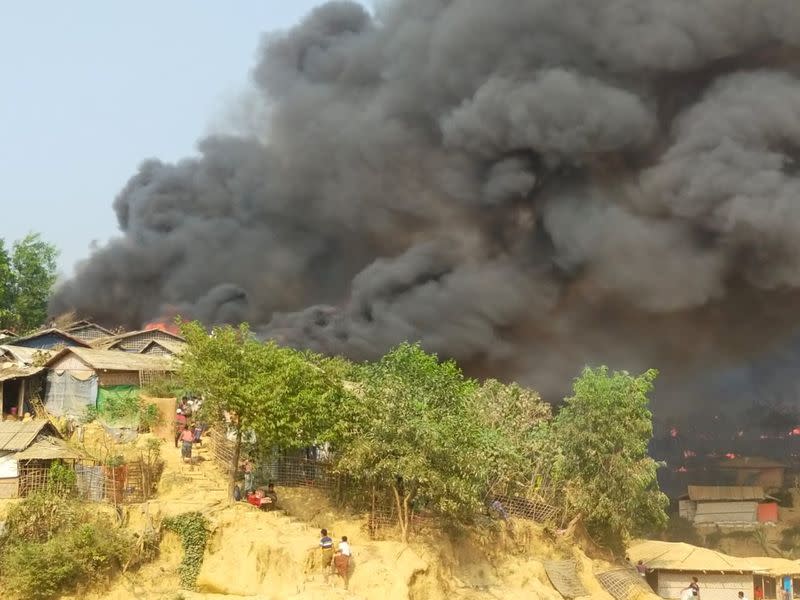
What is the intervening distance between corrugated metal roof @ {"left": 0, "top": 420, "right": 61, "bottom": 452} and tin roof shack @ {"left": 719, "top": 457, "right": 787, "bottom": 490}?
2644 centimetres

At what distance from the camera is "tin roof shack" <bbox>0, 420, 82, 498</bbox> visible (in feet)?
56.0

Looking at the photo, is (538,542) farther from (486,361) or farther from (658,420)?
(658,420)

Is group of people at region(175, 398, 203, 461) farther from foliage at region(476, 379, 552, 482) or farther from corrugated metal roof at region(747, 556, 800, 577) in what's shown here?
corrugated metal roof at region(747, 556, 800, 577)

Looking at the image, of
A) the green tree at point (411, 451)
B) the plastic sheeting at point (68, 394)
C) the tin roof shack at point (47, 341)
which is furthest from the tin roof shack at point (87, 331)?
the green tree at point (411, 451)

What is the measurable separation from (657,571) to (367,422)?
35.4 feet

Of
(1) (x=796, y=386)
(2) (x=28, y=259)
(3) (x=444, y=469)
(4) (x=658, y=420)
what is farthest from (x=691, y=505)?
(2) (x=28, y=259)

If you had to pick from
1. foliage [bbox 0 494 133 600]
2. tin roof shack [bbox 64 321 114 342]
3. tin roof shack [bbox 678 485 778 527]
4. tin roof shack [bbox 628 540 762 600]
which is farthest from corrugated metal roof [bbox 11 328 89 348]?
tin roof shack [bbox 678 485 778 527]

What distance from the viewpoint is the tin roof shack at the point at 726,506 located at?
→ 103 feet

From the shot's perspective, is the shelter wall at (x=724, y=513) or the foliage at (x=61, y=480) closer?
the foliage at (x=61, y=480)

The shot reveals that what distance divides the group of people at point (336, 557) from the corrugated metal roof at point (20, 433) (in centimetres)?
652

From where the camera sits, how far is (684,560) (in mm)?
23125

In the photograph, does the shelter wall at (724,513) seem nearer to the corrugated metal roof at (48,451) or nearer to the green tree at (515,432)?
the green tree at (515,432)

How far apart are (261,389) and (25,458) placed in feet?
16.2

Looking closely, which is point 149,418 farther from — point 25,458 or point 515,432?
point 515,432
